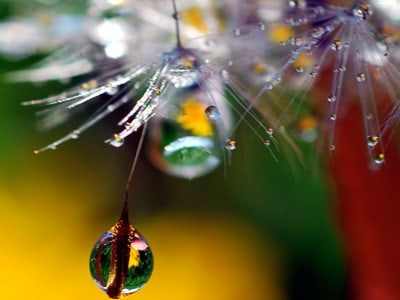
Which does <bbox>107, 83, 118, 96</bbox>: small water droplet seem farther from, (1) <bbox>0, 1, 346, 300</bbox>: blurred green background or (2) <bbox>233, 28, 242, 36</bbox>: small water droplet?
(1) <bbox>0, 1, 346, 300</bbox>: blurred green background

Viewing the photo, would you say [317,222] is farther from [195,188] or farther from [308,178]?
[195,188]

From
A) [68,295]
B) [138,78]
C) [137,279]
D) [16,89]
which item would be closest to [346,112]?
[138,78]

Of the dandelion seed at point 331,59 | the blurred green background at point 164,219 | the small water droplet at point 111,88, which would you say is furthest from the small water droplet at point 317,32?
the blurred green background at point 164,219

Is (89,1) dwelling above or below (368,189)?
above

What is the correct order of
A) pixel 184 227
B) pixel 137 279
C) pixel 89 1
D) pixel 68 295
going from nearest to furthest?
pixel 137 279
pixel 89 1
pixel 68 295
pixel 184 227

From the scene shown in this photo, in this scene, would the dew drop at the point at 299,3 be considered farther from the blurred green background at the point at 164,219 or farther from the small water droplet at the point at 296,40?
the blurred green background at the point at 164,219
